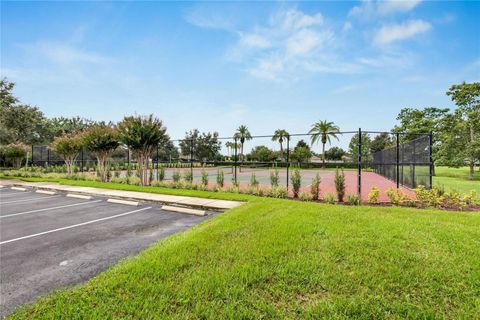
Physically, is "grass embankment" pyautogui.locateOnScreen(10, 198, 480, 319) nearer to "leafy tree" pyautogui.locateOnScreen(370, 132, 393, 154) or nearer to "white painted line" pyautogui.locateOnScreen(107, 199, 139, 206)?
"white painted line" pyautogui.locateOnScreen(107, 199, 139, 206)

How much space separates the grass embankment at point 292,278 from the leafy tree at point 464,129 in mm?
24757

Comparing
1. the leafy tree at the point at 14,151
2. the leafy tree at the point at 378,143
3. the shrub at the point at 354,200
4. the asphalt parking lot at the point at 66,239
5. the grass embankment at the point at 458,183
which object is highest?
the leafy tree at the point at 378,143

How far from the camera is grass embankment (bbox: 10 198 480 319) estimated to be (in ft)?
8.44

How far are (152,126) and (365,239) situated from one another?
12715mm

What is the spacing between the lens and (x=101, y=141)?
16.2 metres

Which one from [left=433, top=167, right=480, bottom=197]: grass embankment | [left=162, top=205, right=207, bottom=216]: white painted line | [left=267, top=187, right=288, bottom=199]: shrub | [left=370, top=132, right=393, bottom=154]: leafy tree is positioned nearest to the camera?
[left=162, top=205, right=207, bottom=216]: white painted line

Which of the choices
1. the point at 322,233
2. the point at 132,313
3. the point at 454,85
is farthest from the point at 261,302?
the point at 454,85

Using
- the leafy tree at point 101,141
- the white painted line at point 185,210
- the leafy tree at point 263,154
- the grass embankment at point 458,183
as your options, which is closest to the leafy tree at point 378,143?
the leafy tree at point 263,154

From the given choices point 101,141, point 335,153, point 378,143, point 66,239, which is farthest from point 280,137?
point 378,143

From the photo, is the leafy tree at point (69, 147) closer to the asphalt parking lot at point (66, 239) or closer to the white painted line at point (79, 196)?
the white painted line at point (79, 196)

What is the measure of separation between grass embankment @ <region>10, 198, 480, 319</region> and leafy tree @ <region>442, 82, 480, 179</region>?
24.8 metres

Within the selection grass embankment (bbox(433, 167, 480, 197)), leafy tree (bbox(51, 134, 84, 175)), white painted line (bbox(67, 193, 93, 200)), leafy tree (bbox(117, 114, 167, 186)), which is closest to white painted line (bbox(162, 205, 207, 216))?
white painted line (bbox(67, 193, 93, 200))

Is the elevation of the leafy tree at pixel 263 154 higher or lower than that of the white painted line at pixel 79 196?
higher

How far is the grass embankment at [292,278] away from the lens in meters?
2.57
